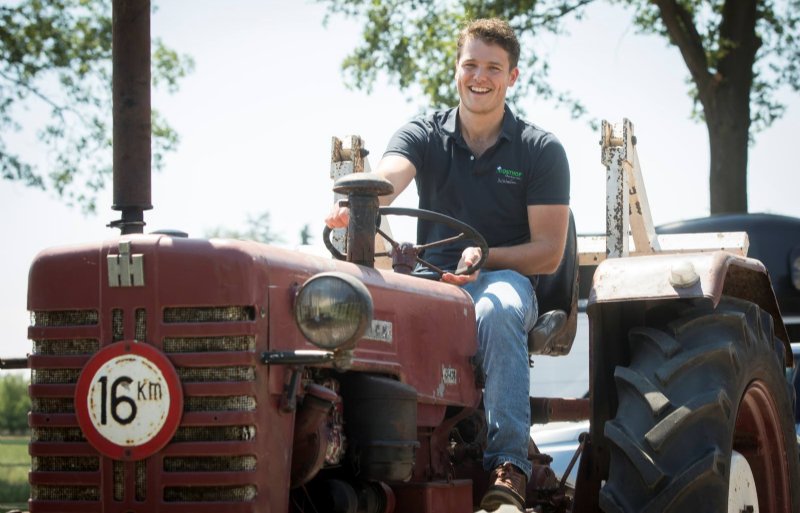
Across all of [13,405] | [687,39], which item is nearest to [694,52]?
[687,39]

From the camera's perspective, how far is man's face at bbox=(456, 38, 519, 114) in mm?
5512

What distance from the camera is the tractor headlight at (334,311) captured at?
3.54m

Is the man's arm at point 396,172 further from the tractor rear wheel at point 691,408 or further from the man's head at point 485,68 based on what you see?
the tractor rear wheel at point 691,408

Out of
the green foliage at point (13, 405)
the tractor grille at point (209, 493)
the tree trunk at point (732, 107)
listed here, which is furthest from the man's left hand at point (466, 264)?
the green foliage at point (13, 405)

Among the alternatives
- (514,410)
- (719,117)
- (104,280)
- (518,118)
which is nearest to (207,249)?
(104,280)

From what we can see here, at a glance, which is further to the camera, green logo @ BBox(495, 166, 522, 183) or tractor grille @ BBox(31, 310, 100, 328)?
green logo @ BBox(495, 166, 522, 183)

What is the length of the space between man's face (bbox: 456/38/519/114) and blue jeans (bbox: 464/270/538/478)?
0.89 m

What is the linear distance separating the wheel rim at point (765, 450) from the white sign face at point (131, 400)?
2.59 meters

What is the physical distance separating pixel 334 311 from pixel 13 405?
17.3m

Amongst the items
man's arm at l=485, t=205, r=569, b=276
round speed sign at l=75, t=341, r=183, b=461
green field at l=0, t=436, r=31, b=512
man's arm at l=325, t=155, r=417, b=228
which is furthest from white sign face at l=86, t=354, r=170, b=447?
green field at l=0, t=436, r=31, b=512

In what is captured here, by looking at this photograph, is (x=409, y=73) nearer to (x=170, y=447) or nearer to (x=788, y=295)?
(x=788, y=295)

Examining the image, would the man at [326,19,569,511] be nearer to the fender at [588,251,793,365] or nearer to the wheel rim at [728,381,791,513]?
the fender at [588,251,793,365]

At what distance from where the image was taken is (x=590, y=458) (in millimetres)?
5164

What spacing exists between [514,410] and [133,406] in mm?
1514
